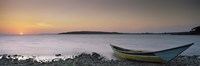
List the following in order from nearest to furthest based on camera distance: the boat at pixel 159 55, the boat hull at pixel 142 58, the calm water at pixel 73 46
A: the boat at pixel 159 55 → the boat hull at pixel 142 58 → the calm water at pixel 73 46

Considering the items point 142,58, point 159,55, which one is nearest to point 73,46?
point 142,58

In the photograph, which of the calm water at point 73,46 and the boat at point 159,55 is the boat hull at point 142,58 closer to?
the boat at point 159,55

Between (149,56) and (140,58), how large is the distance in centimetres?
137

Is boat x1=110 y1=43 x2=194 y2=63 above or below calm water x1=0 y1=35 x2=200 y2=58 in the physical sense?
above

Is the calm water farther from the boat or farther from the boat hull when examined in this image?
the boat

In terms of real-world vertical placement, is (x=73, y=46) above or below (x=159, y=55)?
below

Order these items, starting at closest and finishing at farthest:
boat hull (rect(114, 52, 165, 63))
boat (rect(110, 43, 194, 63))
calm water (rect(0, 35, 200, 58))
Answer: boat (rect(110, 43, 194, 63))
boat hull (rect(114, 52, 165, 63))
calm water (rect(0, 35, 200, 58))

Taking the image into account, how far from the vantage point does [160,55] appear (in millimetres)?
21969

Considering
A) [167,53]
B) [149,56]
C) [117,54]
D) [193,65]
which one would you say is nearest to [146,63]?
[149,56]

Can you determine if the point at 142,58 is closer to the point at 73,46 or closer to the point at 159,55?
the point at 159,55

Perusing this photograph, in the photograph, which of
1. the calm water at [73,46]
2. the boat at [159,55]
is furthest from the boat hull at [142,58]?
the calm water at [73,46]

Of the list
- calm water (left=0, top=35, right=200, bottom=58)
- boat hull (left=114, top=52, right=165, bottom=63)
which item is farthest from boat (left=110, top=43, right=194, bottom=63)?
calm water (left=0, top=35, right=200, bottom=58)

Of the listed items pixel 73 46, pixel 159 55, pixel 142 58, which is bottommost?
pixel 73 46

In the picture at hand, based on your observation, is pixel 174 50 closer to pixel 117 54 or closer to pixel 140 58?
pixel 140 58
